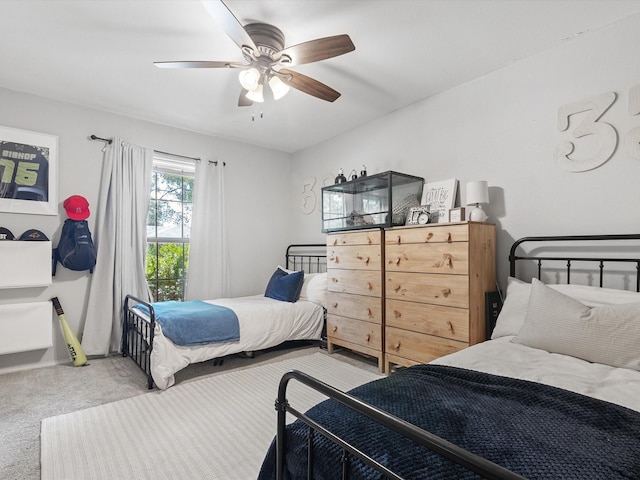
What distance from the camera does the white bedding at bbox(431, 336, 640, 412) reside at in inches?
49.3

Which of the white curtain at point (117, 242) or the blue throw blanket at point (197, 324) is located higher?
the white curtain at point (117, 242)

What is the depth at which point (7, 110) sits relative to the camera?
2998 mm

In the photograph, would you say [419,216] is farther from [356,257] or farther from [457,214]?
[356,257]

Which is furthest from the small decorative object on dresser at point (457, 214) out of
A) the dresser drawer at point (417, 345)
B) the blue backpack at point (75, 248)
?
the blue backpack at point (75, 248)

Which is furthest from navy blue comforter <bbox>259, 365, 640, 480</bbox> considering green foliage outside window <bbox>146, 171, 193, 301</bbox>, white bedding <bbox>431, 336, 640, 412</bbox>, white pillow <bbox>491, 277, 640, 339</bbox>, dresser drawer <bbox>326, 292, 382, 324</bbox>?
green foliage outside window <bbox>146, 171, 193, 301</bbox>

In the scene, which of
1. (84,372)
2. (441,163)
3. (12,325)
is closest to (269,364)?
(84,372)

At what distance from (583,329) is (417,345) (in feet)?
3.87

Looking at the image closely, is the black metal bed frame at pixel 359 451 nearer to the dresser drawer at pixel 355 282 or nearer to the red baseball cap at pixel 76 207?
the dresser drawer at pixel 355 282

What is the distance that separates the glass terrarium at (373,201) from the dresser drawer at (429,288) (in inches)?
21.0

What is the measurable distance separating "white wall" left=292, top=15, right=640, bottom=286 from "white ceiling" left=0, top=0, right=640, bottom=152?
0.44ft

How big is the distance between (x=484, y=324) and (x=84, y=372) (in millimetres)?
3301

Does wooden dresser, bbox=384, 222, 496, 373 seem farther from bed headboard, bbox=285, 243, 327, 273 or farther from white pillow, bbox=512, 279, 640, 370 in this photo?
bed headboard, bbox=285, 243, 327, 273

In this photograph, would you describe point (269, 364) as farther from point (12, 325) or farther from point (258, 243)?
point (12, 325)

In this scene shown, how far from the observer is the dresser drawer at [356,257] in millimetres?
2969
